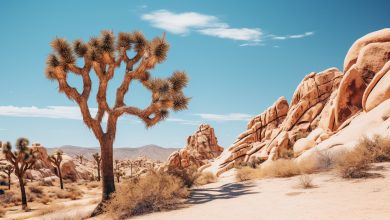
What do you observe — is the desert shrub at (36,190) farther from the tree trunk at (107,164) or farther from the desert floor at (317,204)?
the desert floor at (317,204)

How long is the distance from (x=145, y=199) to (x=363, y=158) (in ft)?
20.5

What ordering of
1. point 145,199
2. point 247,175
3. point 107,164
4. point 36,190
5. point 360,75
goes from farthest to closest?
point 36,190
point 360,75
point 247,175
point 107,164
point 145,199

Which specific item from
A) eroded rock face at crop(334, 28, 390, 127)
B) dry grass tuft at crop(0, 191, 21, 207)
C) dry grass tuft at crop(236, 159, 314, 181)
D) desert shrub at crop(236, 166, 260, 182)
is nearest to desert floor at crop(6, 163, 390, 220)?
dry grass tuft at crop(236, 159, 314, 181)

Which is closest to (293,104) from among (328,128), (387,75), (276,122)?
(276,122)

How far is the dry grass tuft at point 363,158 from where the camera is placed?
8.22 m

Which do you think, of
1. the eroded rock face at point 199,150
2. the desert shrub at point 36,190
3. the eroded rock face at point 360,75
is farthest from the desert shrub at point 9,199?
the eroded rock face at point 360,75

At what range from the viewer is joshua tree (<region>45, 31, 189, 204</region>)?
11969mm

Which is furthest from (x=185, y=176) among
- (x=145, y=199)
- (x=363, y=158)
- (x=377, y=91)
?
(x=377, y=91)

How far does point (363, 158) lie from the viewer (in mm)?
8477

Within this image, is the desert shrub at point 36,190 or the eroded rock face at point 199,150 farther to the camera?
the eroded rock face at point 199,150

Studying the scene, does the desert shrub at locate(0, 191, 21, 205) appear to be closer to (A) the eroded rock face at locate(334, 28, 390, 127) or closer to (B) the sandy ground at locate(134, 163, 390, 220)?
(B) the sandy ground at locate(134, 163, 390, 220)

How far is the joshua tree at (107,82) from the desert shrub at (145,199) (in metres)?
2.60

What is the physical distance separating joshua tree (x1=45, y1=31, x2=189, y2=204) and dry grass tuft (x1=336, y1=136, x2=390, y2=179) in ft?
21.3

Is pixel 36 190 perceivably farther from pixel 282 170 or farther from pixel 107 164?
pixel 282 170
